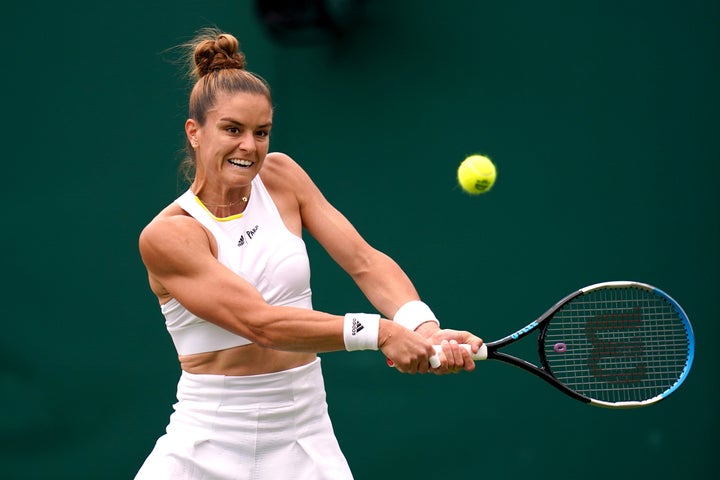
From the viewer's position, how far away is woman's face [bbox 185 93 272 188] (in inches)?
103

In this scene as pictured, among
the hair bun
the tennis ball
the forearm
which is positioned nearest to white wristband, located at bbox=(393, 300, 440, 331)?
the forearm

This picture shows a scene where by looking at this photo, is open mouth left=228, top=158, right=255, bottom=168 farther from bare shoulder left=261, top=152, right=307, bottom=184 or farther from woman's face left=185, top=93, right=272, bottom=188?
bare shoulder left=261, top=152, right=307, bottom=184

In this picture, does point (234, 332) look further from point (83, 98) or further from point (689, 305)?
point (689, 305)

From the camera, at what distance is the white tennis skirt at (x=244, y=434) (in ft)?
8.54

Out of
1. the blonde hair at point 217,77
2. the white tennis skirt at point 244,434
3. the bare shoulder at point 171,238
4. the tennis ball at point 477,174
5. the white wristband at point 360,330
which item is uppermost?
the blonde hair at point 217,77

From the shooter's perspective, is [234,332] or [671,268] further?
[671,268]

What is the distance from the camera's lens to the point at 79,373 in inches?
163

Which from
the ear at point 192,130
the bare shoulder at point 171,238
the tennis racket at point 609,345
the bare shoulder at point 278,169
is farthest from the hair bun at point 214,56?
the tennis racket at point 609,345

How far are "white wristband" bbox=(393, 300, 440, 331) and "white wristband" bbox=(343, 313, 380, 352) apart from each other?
222 mm

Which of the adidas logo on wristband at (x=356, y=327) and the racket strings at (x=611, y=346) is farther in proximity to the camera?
the racket strings at (x=611, y=346)

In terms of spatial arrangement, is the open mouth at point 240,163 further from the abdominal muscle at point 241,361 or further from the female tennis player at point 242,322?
the abdominal muscle at point 241,361

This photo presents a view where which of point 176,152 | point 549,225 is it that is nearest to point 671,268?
point 549,225

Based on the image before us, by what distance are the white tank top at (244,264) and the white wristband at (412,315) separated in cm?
27

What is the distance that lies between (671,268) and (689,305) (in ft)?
0.54
